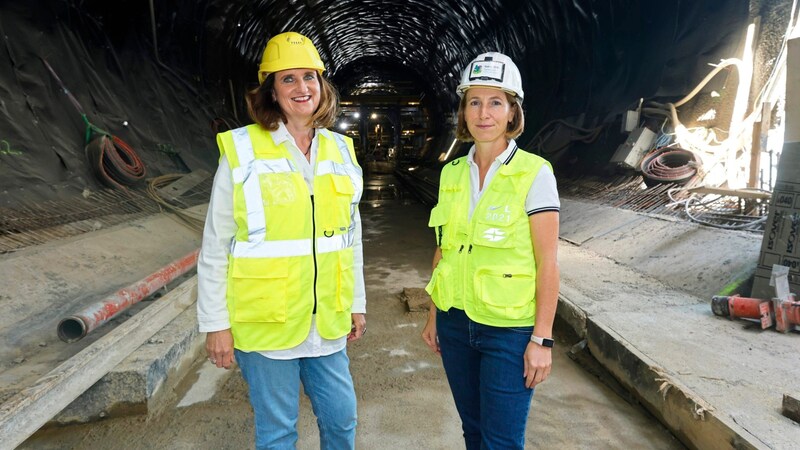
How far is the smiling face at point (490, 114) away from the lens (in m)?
1.79

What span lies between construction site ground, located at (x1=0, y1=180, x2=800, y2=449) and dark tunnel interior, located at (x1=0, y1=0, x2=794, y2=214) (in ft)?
6.57

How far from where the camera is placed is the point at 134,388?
2857 millimetres

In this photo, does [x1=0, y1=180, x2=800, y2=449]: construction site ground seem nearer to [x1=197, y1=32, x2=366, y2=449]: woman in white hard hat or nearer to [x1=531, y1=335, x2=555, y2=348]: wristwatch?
[x1=197, y1=32, x2=366, y2=449]: woman in white hard hat

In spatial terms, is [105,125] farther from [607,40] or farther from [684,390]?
[607,40]

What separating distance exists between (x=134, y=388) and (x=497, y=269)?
8.17 feet

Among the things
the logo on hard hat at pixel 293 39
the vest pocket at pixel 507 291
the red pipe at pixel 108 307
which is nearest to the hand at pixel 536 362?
the vest pocket at pixel 507 291

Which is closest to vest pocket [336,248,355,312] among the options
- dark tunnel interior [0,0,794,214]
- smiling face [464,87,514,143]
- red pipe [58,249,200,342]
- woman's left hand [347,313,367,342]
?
woman's left hand [347,313,367,342]

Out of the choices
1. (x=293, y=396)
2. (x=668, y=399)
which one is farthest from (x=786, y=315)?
(x=293, y=396)

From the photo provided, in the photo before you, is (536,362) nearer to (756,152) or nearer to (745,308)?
(745,308)

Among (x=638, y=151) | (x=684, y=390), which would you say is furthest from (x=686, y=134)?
(x=684, y=390)

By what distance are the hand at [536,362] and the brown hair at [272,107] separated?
1198 millimetres

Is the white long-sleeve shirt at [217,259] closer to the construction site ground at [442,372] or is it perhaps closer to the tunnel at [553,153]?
the tunnel at [553,153]

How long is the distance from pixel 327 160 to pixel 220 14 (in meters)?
12.0

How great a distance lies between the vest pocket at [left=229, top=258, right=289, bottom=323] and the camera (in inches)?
64.9
